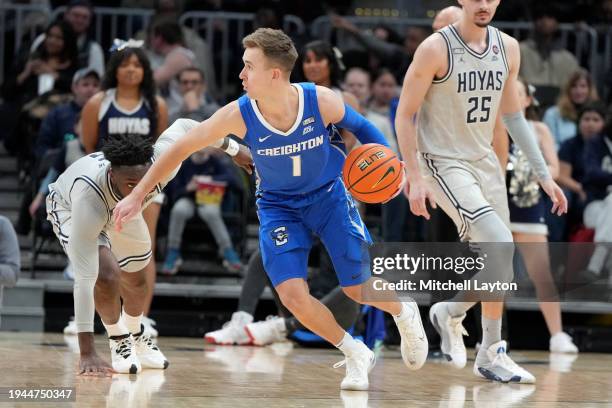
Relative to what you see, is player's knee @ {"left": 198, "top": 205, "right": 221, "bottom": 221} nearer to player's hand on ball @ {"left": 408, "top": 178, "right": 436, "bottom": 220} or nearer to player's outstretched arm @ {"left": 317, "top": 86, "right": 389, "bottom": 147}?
player's hand on ball @ {"left": 408, "top": 178, "right": 436, "bottom": 220}

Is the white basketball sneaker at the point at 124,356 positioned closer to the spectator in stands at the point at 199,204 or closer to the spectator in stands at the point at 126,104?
the spectator in stands at the point at 126,104

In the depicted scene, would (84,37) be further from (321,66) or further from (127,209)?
(127,209)

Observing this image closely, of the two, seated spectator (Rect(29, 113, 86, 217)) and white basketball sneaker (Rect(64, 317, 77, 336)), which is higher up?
seated spectator (Rect(29, 113, 86, 217))

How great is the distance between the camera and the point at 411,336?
21.9ft

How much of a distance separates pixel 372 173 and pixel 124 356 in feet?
6.09

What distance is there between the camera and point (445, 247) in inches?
327

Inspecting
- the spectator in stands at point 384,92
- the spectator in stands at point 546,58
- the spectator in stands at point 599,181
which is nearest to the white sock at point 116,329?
the spectator in stands at point 599,181

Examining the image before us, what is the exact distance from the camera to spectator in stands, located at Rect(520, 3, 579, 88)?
495 inches

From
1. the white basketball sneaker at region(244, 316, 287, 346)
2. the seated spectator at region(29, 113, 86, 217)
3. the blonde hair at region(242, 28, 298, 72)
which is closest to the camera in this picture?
the blonde hair at region(242, 28, 298, 72)

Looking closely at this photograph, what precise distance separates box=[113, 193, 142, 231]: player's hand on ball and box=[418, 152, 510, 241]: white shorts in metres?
1.85

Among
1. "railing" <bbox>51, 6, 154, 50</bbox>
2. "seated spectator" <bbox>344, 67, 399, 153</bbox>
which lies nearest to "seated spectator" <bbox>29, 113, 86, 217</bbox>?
"seated spectator" <bbox>344, 67, 399, 153</bbox>

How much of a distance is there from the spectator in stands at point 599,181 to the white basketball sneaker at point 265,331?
2879 mm

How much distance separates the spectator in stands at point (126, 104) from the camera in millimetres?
9227

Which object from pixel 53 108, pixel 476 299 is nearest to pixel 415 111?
pixel 476 299
